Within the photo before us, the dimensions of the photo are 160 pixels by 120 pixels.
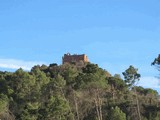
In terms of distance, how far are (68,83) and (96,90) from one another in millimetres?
7731

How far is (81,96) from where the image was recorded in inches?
1956

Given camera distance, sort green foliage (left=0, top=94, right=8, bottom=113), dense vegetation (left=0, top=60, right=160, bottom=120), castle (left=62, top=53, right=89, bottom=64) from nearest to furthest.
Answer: green foliage (left=0, top=94, right=8, bottom=113) → dense vegetation (left=0, top=60, right=160, bottom=120) → castle (left=62, top=53, right=89, bottom=64)

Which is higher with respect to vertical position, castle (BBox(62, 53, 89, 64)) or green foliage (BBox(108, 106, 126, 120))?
castle (BBox(62, 53, 89, 64))

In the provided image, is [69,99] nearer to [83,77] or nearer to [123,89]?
[83,77]

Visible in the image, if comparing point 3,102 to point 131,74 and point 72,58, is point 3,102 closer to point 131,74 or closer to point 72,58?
point 131,74

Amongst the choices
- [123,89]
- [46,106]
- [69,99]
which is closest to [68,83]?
[69,99]

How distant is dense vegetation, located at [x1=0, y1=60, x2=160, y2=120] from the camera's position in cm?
4712

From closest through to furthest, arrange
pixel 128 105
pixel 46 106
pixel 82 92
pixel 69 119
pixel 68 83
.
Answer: pixel 46 106 → pixel 69 119 → pixel 82 92 → pixel 128 105 → pixel 68 83

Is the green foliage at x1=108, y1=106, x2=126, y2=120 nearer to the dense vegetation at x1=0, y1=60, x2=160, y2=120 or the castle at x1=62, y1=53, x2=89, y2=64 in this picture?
the dense vegetation at x1=0, y1=60, x2=160, y2=120

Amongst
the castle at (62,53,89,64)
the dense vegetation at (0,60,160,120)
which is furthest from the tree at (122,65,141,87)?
the castle at (62,53,89,64)

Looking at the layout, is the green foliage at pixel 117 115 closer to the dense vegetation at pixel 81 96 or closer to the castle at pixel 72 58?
the dense vegetation at pixel 81 96

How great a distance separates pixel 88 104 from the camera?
52.0 meters

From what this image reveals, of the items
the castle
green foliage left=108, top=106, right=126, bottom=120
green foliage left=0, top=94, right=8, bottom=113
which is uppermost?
the castle

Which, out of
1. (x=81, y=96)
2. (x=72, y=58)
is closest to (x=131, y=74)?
(x=81, y=96)
